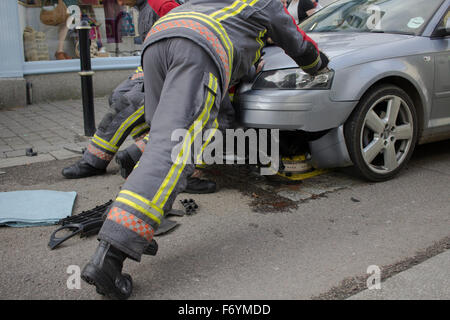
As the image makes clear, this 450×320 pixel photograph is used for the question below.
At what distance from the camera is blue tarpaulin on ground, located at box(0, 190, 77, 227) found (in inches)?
135

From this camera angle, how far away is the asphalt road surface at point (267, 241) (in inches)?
103

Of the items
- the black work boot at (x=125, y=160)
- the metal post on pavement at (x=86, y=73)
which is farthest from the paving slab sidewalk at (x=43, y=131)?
the black work boot at (x=125, y=160)

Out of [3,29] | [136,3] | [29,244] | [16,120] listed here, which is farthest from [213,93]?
[3,29]

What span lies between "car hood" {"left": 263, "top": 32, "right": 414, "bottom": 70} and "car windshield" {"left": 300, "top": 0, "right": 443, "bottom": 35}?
0.17 metres

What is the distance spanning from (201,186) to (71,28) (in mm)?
5810

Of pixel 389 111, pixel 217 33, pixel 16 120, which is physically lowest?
pixel 16 120

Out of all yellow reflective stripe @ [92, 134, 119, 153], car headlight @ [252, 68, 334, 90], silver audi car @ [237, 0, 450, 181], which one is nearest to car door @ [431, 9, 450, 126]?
silver audi car @ [237, 0, 450, 181]

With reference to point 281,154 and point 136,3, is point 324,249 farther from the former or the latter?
point 136,3

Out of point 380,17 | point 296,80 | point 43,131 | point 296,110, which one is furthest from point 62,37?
point 296,110

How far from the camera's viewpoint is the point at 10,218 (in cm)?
343

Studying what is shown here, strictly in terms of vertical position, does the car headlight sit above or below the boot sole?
above

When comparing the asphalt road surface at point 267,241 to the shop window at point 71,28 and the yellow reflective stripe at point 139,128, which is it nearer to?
the yellow reflective stripe at point 139,128

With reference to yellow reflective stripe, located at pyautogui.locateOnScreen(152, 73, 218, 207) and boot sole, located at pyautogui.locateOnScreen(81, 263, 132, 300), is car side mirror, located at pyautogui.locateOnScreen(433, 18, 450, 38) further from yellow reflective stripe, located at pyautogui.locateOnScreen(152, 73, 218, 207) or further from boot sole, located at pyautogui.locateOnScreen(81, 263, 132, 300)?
boot sole, located at pyautogui.locateOnScreen(81, 263, 132, 300)
